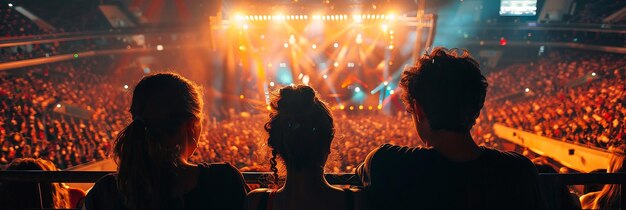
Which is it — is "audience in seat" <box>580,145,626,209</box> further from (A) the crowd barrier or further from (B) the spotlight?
(B) the spotlight

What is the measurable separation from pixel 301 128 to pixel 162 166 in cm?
65

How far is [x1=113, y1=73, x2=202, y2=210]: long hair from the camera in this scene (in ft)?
6.11

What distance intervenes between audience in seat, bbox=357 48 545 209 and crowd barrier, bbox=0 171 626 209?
256 millimetres

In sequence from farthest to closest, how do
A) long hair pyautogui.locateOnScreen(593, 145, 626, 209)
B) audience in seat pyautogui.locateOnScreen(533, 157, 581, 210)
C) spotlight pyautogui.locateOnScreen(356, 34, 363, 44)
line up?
spotlight pyautogui.locateOnScreen(356, 34, 363, 44)
long hair pyautogui.locateOnScreen(593, 145, 626, 209)
audience in seat pyautogui.locateOnScreen(533, 157, 581, 210)

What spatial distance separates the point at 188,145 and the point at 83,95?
64.2 ft

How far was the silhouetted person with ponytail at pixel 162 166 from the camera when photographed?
1864 millimetres

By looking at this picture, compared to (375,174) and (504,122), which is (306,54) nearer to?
(504,122)

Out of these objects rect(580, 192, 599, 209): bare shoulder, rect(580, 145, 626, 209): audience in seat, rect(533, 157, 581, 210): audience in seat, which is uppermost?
rect(533, 157, 581, 210): audience in seat

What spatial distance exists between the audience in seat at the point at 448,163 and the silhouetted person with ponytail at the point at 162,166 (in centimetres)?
70

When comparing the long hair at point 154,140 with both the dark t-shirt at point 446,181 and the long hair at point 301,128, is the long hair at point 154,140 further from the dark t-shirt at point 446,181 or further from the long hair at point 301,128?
the dark t-shirt at point 446,181

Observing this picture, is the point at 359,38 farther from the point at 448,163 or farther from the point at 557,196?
the point at 448,163

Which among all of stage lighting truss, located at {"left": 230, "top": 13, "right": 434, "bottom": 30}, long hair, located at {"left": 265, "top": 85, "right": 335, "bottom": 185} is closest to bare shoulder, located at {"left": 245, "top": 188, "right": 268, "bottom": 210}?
long hair, located at {"left": 265, "top": 85, "right": 335, "bottom": 185}

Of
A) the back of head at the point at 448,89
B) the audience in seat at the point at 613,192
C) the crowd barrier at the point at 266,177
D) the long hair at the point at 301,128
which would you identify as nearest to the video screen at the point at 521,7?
the audience in seat at the point at 613,192

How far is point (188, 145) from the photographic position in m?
2.05
